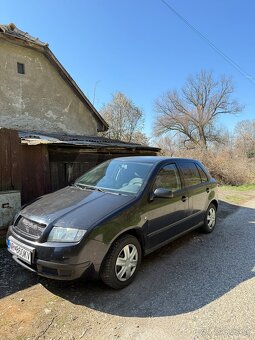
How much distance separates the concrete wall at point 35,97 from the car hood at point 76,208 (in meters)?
7.00

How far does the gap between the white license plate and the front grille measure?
17cm

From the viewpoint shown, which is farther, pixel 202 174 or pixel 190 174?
pixel 202 174

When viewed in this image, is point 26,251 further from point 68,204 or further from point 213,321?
point 213,321

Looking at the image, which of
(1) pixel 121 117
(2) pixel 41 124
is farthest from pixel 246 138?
(2) pixel 41 124

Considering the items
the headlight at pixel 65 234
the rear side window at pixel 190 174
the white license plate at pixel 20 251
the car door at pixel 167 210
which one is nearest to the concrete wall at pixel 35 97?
the white license plate at pixel 20 251

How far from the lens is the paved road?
2604mm

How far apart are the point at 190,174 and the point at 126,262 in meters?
2.45

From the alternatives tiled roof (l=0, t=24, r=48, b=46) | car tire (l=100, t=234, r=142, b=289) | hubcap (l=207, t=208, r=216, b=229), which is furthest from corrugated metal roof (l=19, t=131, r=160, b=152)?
tiled roof (l=0, t=24, r=48, b=46)

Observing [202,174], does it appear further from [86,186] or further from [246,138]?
[246,138]

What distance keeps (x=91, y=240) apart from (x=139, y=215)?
0.88 meters

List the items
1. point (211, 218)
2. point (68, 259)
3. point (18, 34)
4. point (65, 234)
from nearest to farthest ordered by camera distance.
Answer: point (68, 259)
point (65, 234)
point (211, 218)
point (18, 34)

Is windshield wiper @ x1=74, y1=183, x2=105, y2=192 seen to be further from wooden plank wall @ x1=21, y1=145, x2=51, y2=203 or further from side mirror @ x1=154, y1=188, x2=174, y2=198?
wooden plank wall @ x1=21, y1=145, x2=51, y2=203

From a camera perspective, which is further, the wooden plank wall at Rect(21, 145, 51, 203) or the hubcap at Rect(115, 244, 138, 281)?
the wooden plank wall at Rect(21, 145, 51, 203)

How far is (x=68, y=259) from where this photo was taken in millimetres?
2877
